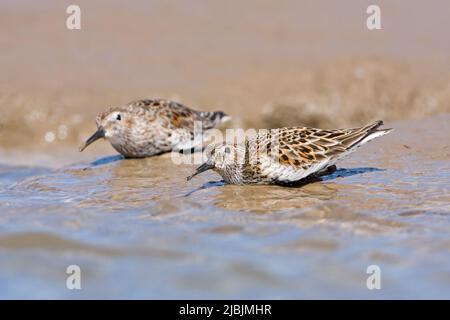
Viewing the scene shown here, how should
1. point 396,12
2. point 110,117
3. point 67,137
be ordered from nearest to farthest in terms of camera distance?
point 110,117 → point 67,137 → point 396,12

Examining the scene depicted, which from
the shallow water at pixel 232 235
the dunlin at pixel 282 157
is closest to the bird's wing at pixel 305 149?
the dunlin at pixel 282 157

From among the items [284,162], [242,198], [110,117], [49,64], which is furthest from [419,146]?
[49,64]

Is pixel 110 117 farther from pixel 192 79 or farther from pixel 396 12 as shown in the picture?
pixel 396 12

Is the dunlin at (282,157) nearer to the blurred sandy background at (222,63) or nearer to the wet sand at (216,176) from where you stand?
the wet sand at (216,176)

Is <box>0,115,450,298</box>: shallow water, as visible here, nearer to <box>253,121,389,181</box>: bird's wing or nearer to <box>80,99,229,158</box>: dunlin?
<box>253,121,389,181</box>: bird's wing

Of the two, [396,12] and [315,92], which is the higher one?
[396,12]

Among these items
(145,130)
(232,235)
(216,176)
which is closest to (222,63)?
(145,130)
